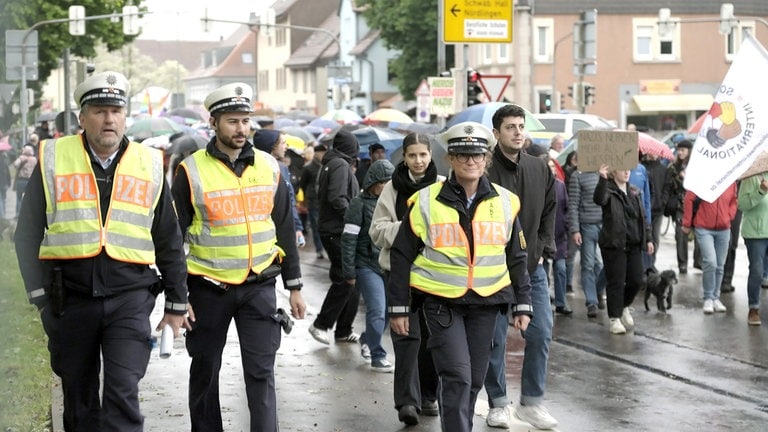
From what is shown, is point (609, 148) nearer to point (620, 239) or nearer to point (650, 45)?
point (620, 239)

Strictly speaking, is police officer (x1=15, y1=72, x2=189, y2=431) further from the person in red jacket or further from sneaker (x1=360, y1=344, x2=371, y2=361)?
the person in red jacket

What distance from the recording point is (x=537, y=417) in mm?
8914

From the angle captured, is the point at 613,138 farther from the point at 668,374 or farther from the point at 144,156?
the point at 144,156

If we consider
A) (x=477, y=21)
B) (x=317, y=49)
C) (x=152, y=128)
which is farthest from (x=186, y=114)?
(x=477, y=21)

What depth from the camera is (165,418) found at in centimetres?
898

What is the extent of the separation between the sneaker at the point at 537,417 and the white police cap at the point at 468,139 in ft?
7.11

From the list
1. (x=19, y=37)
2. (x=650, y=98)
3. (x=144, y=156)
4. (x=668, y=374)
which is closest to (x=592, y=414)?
(x=668, y=374)

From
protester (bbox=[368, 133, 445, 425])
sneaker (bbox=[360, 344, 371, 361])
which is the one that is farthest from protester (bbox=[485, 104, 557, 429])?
sneaker (bbox=[360, 344, 371, 361])

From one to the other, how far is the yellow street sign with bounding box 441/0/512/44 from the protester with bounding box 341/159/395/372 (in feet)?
36.8

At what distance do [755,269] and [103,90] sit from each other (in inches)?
364

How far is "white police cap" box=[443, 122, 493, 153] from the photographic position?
292 inches

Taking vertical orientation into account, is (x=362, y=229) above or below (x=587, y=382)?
above

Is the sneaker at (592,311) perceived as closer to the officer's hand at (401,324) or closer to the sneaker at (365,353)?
the sneaker at (365,353)

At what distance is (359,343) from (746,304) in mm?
5422
